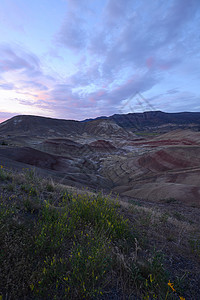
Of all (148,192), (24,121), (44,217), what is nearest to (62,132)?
(24,121)

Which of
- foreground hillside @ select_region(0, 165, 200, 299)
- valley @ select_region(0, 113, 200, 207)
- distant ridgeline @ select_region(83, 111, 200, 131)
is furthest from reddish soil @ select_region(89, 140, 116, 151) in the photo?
distant ridgeline @ select_region(83, 111, 200, 131)

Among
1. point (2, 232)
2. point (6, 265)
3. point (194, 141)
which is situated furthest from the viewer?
point (194, 141)

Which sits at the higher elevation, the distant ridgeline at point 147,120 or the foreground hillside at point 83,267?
the distant ridgeline at point 147,120

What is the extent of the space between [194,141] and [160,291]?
48.7 metres

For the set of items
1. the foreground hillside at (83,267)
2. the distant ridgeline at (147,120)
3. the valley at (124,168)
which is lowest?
the valley at (124,168)

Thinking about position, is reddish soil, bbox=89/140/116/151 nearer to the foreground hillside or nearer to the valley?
the valley

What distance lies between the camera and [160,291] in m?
1.85

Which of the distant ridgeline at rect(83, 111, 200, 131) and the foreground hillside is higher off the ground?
the distant ridgeline at rect(83, 111, 200, 131)

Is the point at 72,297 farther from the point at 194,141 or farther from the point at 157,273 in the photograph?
the point at 194,141

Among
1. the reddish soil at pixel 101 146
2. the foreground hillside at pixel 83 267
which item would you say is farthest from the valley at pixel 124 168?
the foreground hillside at pixel 83 267

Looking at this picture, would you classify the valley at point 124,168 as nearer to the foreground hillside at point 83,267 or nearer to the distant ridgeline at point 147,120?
the foreground hillside at point 83,267

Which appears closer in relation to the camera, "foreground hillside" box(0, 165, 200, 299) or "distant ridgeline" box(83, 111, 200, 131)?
"foreground hillside" box(0, 165, 200, 299)

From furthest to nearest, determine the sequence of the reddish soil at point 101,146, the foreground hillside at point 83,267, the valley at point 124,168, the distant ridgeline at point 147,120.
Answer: the distant ridgeline at point 147,120 < the reddish soil at point 101,146 < the valley at point 124,168 < the foreground hillside at point 83,267

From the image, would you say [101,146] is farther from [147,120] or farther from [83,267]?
[147,120]
